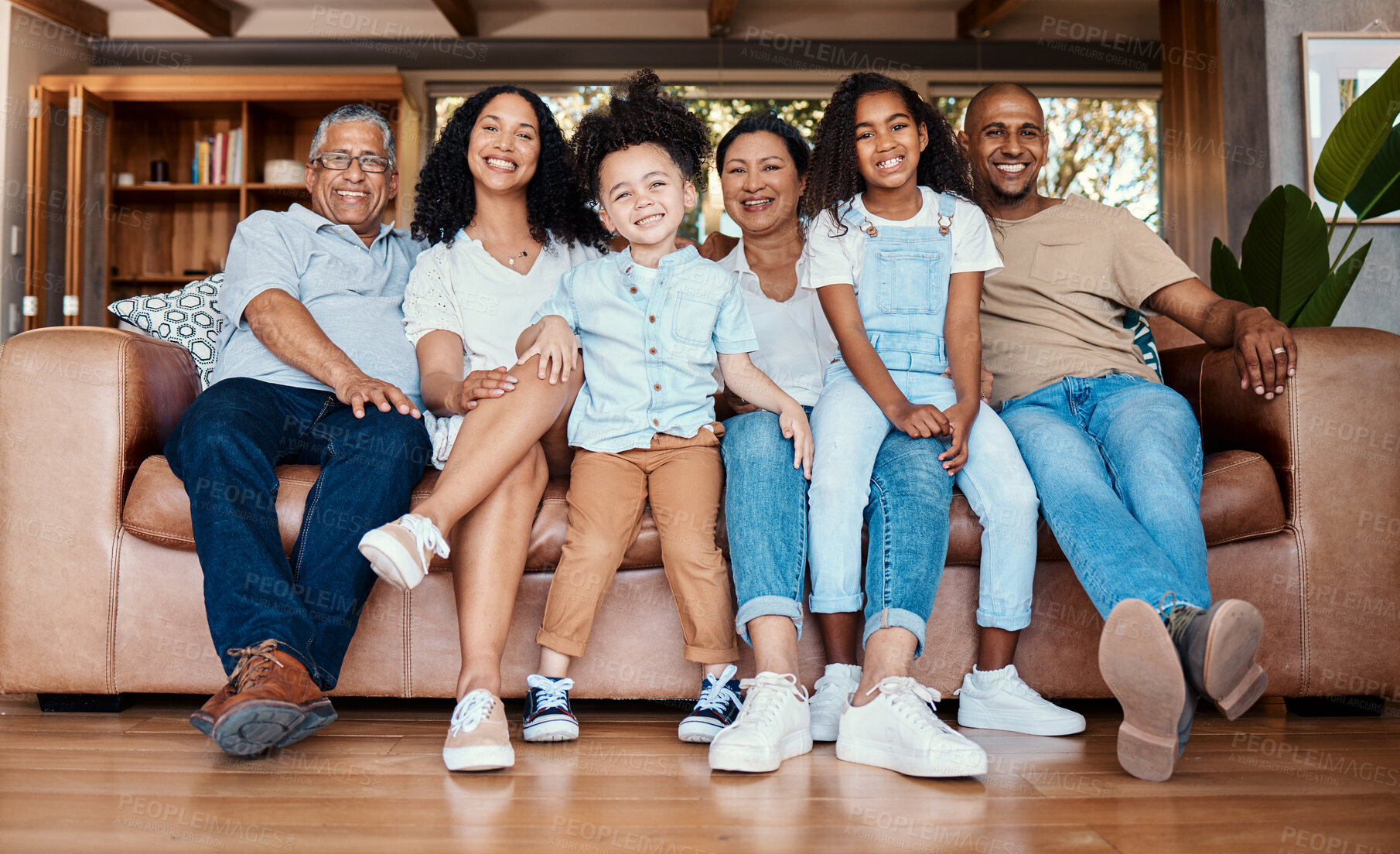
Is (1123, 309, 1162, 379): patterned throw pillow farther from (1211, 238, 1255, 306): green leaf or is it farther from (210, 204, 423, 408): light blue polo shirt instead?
(210, 204, 423, 408): light blue polo shirt

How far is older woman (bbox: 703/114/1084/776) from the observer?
4.27ft

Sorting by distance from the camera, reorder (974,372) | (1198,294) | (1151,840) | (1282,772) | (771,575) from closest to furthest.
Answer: (1151,840), (1282,772), (771,575), (974,372), (1198,294)

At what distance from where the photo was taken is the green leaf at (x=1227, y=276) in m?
2.51

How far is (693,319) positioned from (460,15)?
13.5 ft

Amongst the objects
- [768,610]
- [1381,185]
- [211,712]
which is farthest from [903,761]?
[1381,185]

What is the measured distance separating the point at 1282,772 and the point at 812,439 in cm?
79

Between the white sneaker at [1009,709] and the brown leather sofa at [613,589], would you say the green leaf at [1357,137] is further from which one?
the white sneaker at [1009,709]

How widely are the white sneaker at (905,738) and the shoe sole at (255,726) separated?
28.5 inches

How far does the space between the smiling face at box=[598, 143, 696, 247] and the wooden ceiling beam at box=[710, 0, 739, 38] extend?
3.51m

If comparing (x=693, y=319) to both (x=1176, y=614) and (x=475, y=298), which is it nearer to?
(x=475, y=298)

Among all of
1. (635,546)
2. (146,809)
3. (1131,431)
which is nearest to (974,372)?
(1131,431)

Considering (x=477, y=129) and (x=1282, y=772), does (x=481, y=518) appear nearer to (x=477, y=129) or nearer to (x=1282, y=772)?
(x=477, y=129)

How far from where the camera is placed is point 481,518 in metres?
1.53

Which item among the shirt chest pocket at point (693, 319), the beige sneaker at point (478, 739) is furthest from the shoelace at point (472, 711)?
the shirt chest pocket at point (693, 319)
